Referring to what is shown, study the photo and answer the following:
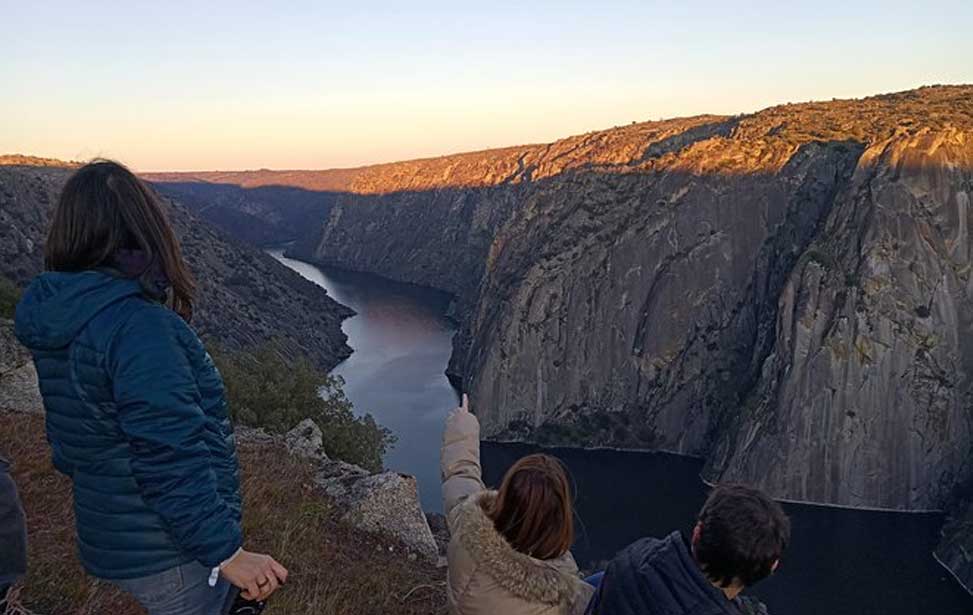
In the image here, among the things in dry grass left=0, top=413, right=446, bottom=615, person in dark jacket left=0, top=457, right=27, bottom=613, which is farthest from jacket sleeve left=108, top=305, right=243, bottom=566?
dry grass left=0, top=413, right=446, bottom=615

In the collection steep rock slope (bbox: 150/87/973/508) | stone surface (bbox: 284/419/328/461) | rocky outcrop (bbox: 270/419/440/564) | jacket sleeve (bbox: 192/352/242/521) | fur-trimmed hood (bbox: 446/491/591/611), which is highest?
jacket sleeve (bbox: 192/352/242/521)

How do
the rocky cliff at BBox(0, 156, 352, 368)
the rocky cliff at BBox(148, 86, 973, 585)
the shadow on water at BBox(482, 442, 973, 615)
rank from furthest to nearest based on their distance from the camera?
the rocky cliff at BBox(148, 86, 973, 585), the rocky cliff at BBox(0, 156, 352, 368), the shadow on water at BBox(482, 442, 973, 615)

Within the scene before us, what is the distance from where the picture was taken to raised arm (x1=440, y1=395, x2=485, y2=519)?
4227 mm

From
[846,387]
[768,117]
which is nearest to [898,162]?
[846,387]

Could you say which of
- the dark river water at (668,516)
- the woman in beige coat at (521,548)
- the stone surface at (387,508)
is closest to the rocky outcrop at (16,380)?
the stone surface at (387,508)

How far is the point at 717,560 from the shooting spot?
3037 millimetres

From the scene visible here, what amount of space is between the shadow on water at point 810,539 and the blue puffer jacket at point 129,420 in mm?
27801

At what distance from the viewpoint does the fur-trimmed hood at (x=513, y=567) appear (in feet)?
11.3

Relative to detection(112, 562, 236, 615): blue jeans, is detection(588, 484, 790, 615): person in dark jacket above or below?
below

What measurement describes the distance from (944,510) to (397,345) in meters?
58.7

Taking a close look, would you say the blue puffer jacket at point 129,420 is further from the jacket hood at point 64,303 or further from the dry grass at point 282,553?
the dry grass at point 282,553

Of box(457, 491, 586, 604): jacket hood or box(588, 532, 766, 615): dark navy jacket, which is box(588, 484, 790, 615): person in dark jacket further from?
box(457, 491, 586, 604): jacket hood

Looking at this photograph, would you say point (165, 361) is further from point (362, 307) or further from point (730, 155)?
point (362, 307)

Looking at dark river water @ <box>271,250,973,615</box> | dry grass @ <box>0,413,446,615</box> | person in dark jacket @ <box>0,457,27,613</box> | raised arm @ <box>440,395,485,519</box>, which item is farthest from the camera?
dark river water @ <box>271,250,973,615</box>
